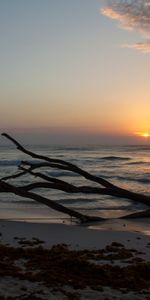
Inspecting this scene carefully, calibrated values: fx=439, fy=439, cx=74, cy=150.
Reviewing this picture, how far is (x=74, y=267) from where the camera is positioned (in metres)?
4.61

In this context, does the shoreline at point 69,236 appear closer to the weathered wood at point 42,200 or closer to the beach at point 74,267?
the beach at point 74,267

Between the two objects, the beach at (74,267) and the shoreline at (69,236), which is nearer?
the beach at (74,267)

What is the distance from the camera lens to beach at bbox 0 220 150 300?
3838mm

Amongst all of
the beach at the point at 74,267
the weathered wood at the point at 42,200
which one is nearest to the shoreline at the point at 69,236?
the beach at the point at 74,267

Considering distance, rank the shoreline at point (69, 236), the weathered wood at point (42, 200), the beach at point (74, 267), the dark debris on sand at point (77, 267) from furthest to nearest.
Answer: the weathered wood at point (42, 200), the shoreline at point (69, 236), the dark debris on sand at point (77, 267), the beach at point (74, 267)

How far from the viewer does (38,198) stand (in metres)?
9.16

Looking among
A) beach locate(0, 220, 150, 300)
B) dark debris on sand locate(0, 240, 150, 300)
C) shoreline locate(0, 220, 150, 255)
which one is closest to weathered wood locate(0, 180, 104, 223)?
shoreline locate(0, 220, 150, 255)

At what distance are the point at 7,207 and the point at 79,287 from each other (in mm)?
7900

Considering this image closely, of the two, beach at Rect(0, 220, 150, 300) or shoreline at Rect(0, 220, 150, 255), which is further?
shoreline at Rect(0, 220, 150, 255)

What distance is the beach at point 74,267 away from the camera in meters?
3.84

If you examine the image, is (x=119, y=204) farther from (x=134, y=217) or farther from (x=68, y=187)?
(x=68, y=187)

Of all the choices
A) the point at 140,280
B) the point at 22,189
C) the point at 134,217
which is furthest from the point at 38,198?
the point at 140,280

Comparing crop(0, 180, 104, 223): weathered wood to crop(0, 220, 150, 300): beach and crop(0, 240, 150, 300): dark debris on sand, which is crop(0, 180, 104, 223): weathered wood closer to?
crop(0, 220, 150, 300): beach

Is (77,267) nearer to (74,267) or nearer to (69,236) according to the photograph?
(74,267)
